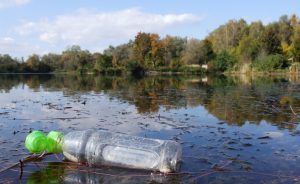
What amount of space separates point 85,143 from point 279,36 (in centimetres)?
7189

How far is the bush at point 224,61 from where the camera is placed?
67438 mm

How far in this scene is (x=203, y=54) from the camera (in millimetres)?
77500

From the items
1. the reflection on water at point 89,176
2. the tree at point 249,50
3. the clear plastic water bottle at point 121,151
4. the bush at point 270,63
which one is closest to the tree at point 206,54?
the tree at point 249,50

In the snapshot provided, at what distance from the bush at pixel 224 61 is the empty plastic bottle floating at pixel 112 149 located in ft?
207

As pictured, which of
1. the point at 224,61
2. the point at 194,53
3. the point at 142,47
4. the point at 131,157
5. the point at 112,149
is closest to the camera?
the point at 131,157

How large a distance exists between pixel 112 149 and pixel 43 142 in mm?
1365

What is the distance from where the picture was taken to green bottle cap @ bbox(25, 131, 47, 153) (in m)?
6.29

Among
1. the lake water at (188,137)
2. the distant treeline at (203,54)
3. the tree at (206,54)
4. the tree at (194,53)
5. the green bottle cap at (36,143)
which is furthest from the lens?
the tree at (206,54)

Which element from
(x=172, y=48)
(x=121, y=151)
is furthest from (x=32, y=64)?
(x=121, y=151)

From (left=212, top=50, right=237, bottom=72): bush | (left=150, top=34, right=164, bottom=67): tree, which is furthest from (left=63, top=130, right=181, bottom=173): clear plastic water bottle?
(left=150, top=34, right=164, bottom=67): tree

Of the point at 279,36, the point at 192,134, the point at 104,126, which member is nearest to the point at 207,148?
the point at 192,134

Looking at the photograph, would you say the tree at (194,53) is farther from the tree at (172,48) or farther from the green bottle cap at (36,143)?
the green bottle cap at (36,143)

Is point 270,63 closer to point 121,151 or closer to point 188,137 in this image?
point 188,137

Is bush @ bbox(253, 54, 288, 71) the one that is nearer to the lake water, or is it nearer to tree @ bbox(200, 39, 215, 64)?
tree @ bbox(200, 39, 215, 64)
